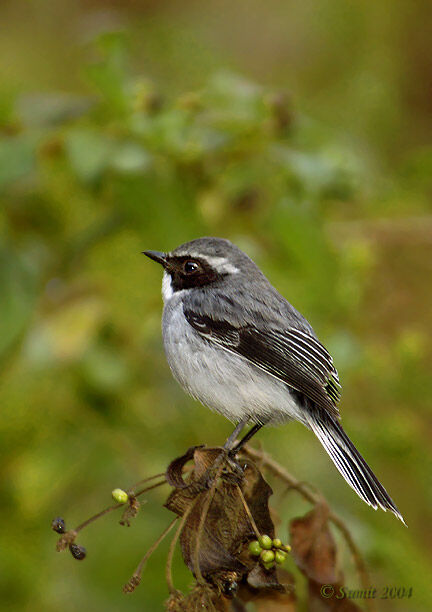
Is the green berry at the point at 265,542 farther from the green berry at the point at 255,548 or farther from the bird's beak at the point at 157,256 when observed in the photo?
the bird's beak at the point at 157,256

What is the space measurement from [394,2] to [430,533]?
469cm

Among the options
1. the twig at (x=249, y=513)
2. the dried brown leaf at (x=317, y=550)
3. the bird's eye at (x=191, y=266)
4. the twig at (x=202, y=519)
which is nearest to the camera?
the twig at (x=202, y=519)

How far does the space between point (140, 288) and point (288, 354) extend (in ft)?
3.70

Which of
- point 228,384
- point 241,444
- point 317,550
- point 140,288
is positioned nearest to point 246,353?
point 228,384

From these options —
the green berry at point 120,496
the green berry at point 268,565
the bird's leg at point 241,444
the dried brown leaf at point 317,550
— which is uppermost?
the bird's leg at point 241,444

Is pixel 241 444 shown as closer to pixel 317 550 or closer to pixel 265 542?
pixel 317 550

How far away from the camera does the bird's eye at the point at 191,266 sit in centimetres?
334

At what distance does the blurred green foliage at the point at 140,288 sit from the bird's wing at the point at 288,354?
0.49 metres

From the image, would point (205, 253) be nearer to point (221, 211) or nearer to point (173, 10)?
point (221, 211)

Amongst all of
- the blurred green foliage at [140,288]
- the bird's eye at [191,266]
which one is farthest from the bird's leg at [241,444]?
the bird's eye at [191,266]

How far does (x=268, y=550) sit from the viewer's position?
7.23 ft

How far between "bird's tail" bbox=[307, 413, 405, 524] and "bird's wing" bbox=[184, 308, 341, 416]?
80 millimetres

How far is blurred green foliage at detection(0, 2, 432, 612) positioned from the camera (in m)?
3.42

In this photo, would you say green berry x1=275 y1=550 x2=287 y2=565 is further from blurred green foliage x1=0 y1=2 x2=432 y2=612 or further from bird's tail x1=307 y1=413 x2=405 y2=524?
blurred green foliage x1=0 y1=2 x2=432 y2=612
